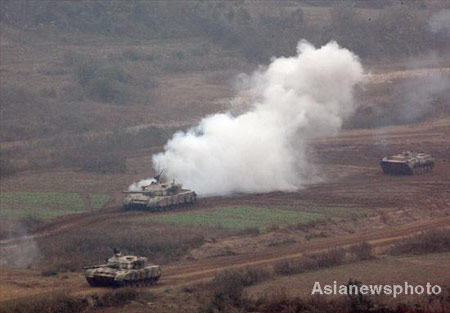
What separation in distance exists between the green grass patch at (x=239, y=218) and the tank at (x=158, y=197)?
1.29 meters

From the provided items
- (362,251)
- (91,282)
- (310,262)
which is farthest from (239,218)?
(91,282)

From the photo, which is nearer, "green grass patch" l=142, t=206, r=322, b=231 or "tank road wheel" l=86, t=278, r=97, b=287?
"tank road wheel" l=86, t=278, r=97, b=287

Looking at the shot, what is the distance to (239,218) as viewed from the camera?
52.2 metres

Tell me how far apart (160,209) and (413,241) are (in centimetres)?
1506

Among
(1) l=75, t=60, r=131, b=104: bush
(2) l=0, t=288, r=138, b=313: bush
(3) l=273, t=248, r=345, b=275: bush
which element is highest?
(1) l=75, t=60, r=131, b=104: bush

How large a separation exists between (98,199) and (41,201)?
3.42 meters

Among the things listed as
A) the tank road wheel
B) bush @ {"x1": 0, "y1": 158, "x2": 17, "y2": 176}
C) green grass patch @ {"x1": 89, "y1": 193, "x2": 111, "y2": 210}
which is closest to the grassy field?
green grass patch @ {"x1": 89, "y1": 193, "x2": 111, "y2": 210}

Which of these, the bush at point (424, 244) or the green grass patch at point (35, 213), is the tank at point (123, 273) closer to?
the bush at point (424, 244)

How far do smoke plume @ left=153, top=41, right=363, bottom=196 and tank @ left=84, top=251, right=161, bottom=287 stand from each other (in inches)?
783

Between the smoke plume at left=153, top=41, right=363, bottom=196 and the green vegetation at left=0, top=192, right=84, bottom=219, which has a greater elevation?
the smoke plume at left=153, top=41, right=363, bottom=196

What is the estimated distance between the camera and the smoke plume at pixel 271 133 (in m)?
59.2

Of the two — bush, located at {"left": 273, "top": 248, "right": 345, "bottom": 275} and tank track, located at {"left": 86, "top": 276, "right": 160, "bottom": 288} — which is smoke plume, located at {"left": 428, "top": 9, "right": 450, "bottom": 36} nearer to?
bush, located at {"left": 273, "top": 248, "right": 345, "bottom": 275}

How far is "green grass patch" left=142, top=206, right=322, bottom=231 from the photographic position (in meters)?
50.6

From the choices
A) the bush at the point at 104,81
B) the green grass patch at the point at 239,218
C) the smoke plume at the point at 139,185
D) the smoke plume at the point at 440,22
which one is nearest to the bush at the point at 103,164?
the smoke plume at the point at 139,185
